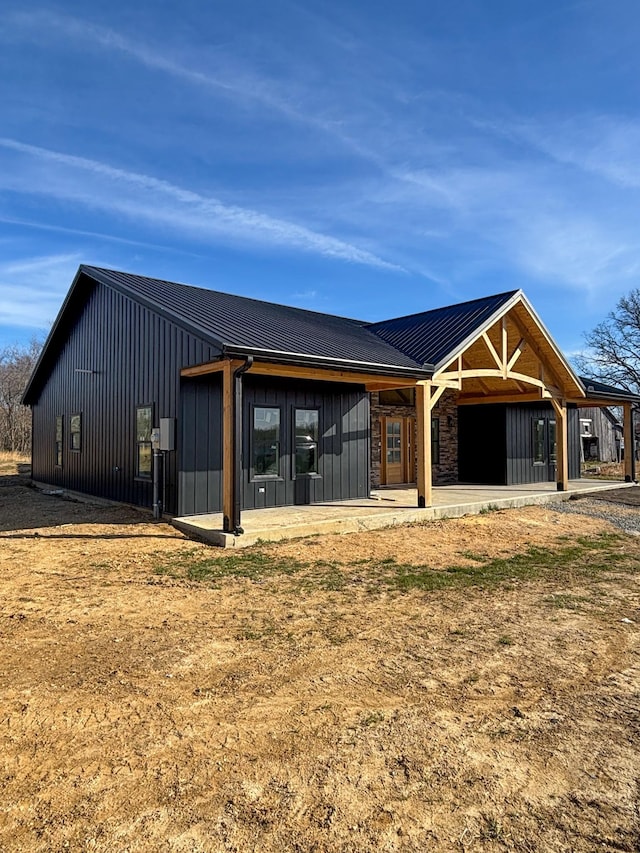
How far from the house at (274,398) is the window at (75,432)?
80mm

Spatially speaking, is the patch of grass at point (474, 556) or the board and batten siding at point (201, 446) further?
the board and batten siding at point (201, 446)

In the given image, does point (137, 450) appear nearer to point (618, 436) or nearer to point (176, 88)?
point (176, 88)

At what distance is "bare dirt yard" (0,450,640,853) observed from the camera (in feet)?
6.98

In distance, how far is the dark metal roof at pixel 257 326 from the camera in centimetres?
839

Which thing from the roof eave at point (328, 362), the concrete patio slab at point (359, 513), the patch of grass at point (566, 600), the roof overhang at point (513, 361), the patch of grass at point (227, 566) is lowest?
the patch of grass at point (566, 600)

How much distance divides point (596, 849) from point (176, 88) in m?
12.7

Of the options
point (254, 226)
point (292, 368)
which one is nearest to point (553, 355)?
point (292, 368)

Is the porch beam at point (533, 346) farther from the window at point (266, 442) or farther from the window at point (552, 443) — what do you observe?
the window at point (266, 442)

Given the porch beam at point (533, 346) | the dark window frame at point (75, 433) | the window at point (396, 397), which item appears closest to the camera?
the porch beam at point (533, 346)

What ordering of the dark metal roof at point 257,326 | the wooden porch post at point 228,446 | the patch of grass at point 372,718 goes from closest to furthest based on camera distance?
the patch of grass at point 372,718
the wooden porch post at point 228,446
the dark metal roof at point 257,326

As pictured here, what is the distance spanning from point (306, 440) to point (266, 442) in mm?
1002

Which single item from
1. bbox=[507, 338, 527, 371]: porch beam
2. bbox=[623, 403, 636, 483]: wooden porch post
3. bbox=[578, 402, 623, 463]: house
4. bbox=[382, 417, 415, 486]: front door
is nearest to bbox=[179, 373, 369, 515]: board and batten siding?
bbox=[382, 417, 415, 486]: front door

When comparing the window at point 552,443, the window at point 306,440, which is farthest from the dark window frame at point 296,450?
the window at point 552,443

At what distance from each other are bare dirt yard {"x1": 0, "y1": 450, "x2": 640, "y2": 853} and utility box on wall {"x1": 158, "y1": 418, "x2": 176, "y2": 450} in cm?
306
